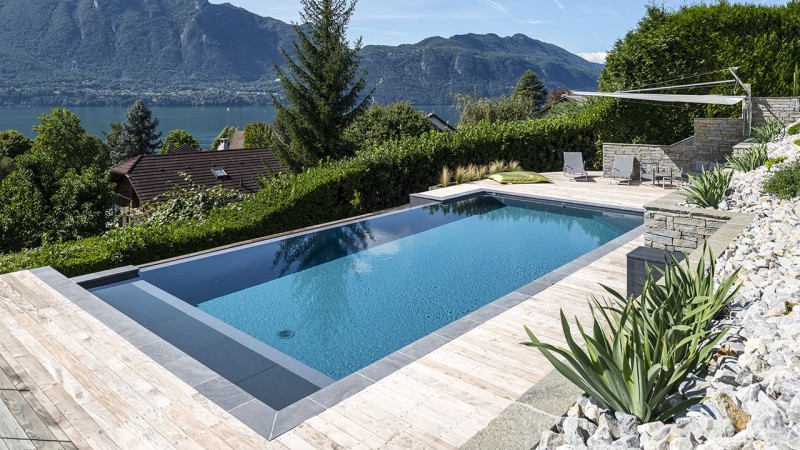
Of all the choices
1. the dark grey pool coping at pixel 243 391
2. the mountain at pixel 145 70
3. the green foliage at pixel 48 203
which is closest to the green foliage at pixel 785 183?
the dark grey pool coping at pixel 243 391

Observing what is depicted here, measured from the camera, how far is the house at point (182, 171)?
2797 centimetres

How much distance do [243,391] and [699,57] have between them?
16.2 meters

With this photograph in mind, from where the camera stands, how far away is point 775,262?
3.93 m

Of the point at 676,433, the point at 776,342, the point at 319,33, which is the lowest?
the point at 676,433

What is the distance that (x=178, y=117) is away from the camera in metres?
156

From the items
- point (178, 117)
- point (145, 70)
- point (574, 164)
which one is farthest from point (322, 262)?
point (145, 70)

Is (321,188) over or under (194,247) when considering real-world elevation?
over

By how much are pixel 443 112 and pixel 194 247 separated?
4573 inches

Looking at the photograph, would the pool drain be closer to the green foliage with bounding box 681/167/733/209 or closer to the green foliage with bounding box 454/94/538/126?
the green foliage with bounding box 681/167/733/209

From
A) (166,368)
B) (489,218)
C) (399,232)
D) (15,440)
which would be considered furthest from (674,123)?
(15,440)

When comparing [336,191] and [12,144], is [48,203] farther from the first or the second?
[12,144]

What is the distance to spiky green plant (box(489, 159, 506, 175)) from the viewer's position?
584 inches

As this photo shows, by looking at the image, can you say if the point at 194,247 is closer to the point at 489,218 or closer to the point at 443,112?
the point at 489,218

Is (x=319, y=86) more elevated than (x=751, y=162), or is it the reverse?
(x=319, y=86)
